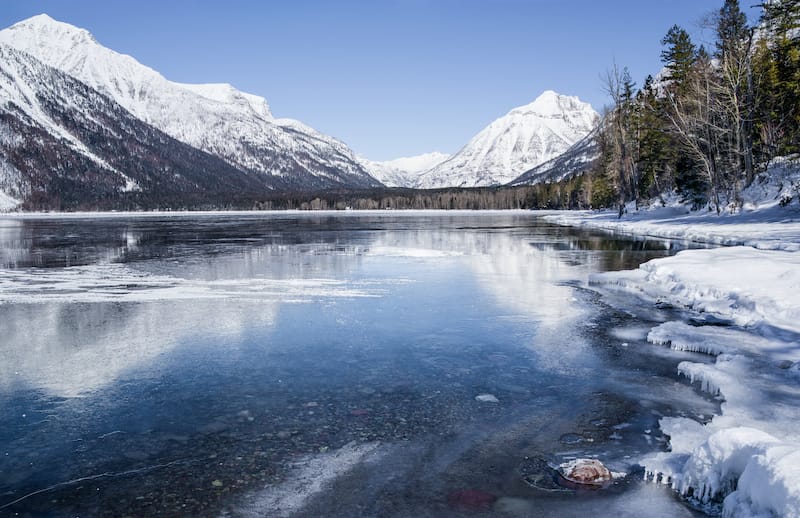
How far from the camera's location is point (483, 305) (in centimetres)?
1595

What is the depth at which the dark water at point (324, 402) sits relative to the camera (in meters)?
5.64

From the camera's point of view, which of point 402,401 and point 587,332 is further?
point 587,332

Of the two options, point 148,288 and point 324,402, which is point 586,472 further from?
point 148,288

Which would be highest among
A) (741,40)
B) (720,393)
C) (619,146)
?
(741,40)

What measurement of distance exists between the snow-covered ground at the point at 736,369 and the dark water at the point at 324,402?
1.32ft

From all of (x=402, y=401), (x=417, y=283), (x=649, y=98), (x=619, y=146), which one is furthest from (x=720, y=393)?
(x=649, y=98)

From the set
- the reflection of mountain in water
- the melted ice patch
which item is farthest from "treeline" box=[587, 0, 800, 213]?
the reflection of mountain in water

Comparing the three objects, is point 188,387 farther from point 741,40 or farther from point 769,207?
point 741,40

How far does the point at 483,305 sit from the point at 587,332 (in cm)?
380

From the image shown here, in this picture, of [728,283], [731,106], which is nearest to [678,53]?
[731,106]

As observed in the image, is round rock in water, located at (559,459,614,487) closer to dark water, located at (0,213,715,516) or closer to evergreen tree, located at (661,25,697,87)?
dark water, located at (0,213,715,516)

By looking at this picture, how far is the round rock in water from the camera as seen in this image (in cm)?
589

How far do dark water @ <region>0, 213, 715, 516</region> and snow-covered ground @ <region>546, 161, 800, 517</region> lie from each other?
40 centimetres

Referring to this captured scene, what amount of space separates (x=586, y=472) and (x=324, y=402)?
378 cm
